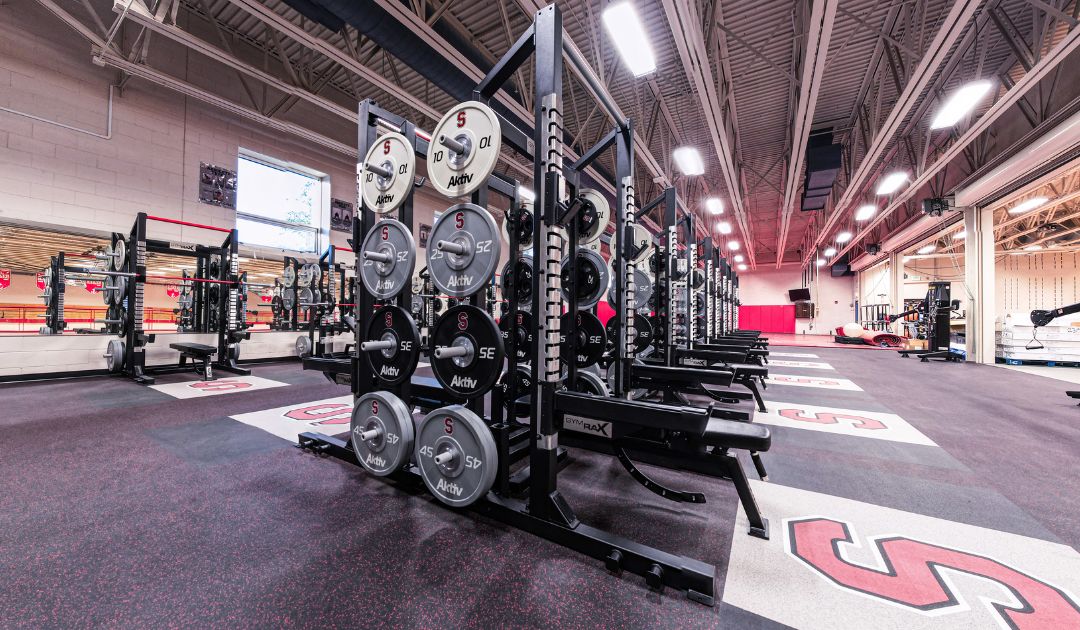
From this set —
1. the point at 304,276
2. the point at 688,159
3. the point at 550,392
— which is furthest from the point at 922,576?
→ the point at 304,276

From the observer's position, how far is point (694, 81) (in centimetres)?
453

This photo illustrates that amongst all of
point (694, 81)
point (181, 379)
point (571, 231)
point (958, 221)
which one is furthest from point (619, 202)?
point (958, 221)

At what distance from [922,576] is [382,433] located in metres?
2.19

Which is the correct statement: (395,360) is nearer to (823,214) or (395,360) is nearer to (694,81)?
(694,81)

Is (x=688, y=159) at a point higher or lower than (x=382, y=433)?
higher

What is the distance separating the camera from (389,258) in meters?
1.98

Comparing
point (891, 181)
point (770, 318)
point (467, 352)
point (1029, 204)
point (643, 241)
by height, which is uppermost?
point (891, 181)

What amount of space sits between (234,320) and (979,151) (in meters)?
12.9

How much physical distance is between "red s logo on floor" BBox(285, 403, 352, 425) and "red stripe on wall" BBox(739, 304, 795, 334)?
19.3 m

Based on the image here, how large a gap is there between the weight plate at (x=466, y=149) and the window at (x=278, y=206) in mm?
7020

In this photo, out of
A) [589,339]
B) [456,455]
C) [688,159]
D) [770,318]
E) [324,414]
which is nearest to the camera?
[456,455]

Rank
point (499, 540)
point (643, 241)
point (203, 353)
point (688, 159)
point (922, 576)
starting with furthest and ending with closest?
point (688, 159) → point (203, 353) → point (643, 241) → point (499, 540) → point (922, 576)

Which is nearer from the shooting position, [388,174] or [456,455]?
[456,455]

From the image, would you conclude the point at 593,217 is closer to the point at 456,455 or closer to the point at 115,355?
the point at 456,455
